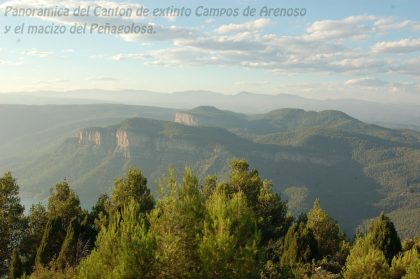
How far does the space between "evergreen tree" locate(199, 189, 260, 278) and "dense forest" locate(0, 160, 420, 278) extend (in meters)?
0.05

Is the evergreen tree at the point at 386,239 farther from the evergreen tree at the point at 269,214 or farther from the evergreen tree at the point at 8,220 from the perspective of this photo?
the evergreen tree at the point at 8,220

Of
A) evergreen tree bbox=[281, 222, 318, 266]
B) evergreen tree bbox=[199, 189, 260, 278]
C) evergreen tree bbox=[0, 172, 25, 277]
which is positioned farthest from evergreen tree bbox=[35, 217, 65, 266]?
evergreen tree bbox=[199, 189, 260, 278]

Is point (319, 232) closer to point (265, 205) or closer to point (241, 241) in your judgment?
point (265, 205)

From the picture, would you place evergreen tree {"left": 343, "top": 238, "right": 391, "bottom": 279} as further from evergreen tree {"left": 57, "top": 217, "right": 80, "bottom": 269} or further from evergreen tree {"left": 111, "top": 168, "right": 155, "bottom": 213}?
evergreen tree {"left": 111, "top": 168, "right": 155, "bottom": 213}

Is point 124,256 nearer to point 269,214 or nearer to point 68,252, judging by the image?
point 68,252

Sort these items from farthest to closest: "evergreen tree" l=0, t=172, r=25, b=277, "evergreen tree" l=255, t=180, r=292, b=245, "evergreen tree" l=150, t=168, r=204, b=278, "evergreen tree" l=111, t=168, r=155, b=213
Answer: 1. "evergreen tree" l=255, t=180, r=292, b=245
2. "evergreen tree" l=111, t=168, r=155, b=213
3. "evergreen tree" l=0, t=172, r=25, b=277
4. "evergreen tree" l=150, t=168, r=204, b=278

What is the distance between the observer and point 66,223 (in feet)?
151

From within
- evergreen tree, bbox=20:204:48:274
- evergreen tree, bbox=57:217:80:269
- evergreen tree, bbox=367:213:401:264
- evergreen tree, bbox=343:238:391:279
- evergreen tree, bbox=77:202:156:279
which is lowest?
evergreen tree, bbox=20:204:48:274

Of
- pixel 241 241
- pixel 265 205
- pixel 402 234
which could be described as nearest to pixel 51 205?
pixel 265 205

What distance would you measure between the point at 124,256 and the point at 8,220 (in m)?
31.5

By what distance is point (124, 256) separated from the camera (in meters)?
16.8

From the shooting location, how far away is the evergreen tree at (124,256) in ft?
55.1

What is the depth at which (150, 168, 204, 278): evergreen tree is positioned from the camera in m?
17.8

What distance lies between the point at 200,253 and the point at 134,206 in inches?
162
